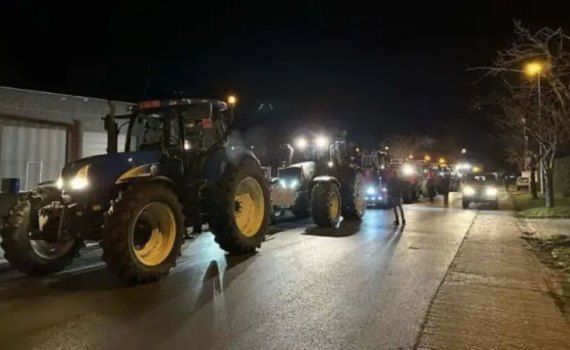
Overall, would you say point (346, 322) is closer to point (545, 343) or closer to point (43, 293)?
point (545, 343)

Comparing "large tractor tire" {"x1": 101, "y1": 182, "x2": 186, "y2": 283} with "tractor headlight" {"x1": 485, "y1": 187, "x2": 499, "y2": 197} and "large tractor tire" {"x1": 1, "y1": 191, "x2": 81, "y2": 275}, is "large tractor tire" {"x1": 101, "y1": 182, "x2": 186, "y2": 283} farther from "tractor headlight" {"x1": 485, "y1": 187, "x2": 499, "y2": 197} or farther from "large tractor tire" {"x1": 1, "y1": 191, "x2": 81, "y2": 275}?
"tractor headlight" {"x1": 485, "y1": 187, "x2": 499, "y2": 197}

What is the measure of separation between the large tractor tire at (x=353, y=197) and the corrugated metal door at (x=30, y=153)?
10.7 meters

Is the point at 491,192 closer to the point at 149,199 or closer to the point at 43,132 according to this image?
the point at 43,132

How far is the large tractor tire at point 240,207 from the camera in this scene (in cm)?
1026

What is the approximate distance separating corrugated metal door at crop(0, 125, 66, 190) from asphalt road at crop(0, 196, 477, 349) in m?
8.85

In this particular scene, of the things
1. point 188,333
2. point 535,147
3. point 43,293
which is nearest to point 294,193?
point 43,293

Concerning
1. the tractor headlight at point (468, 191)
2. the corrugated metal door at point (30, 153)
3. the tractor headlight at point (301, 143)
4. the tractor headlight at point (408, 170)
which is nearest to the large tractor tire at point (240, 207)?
the tractor headlight at point (301, 143)

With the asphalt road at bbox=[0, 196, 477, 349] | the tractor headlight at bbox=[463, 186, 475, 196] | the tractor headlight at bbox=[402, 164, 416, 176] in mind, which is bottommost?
the asphalt road at bbox=[0, 196, 477, 349]

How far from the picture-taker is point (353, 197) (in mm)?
18328

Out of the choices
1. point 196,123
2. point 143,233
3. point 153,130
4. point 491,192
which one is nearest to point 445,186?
point 491,192

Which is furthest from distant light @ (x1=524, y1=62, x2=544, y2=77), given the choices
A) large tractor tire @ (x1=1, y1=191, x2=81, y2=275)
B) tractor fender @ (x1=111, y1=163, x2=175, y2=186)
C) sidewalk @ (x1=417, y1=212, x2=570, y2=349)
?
large tractor tire @ (x1=1, y1=191, x2=81, y2=275)

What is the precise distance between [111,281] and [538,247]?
10.2 metres

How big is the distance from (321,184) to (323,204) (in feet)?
2.29

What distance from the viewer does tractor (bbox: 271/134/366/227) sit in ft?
52.2
